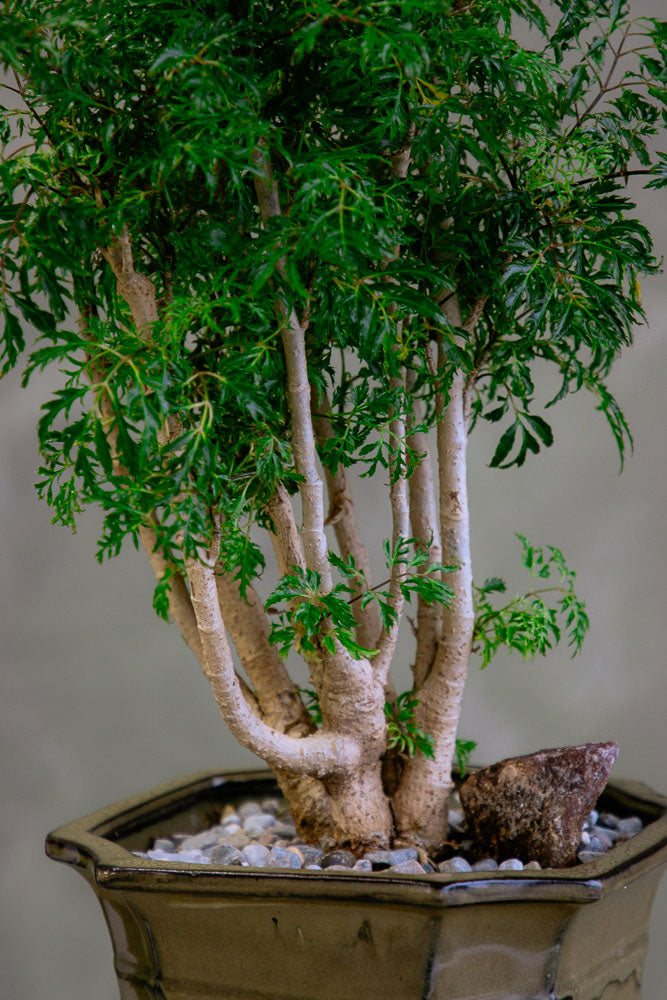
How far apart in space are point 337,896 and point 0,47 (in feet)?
3.30

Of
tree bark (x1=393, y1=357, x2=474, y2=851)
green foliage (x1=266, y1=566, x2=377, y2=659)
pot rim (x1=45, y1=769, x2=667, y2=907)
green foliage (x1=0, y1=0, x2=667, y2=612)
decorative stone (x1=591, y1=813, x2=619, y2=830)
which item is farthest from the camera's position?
decorative stone (x1=591, y1=813, x2=619, y2=830)

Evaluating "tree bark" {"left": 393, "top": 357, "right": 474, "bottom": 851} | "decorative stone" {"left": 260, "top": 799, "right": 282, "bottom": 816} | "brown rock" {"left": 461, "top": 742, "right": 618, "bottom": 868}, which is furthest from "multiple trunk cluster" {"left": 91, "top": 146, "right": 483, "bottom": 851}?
"decorative stone" {"left": 260, "top": 799, "right": 282, "bottom": 816}

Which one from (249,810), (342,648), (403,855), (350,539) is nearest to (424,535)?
(350,539)

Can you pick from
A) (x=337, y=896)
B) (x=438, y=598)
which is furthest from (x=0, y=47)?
(x=337, y=896)

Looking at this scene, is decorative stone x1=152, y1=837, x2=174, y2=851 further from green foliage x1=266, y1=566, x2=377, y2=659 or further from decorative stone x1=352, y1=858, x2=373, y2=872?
green foliage x1=266, y1=566, x2=377, y2=659

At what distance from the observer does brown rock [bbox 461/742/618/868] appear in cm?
151

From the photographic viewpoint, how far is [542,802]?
1.51m

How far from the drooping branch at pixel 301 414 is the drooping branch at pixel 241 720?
0.49 feet

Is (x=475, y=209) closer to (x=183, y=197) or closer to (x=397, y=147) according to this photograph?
(x=397, y=147)

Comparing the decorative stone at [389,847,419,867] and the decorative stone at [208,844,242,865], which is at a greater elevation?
the decorative stone at [208,844,242,865]

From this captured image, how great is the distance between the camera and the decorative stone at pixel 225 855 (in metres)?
1.51

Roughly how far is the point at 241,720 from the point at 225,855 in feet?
0.76

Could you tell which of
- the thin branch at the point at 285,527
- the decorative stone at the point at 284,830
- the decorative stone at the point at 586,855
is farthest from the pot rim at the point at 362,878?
the thin branch at the point at 285,527

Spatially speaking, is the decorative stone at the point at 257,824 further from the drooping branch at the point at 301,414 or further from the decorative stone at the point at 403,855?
the drooping branch at the point at 301,414
